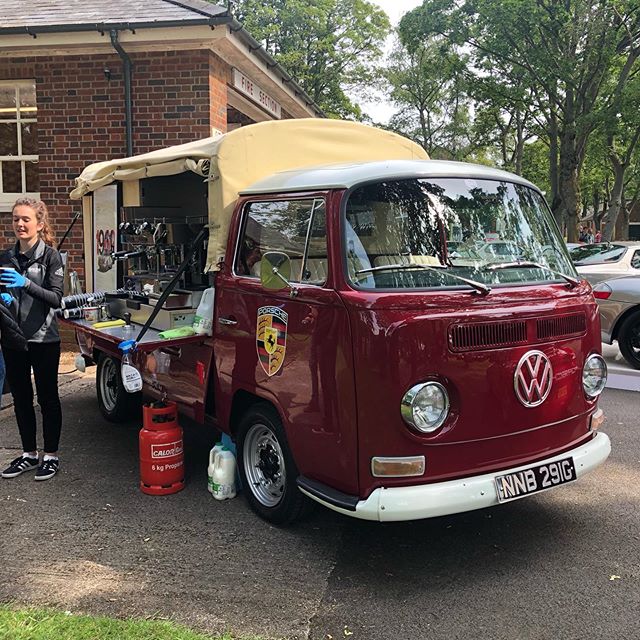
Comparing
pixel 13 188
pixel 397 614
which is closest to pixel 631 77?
pixel 13 188

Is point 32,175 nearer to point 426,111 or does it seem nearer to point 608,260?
point 608,260

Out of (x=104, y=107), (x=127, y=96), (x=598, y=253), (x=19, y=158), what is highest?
(x=127, y=96)

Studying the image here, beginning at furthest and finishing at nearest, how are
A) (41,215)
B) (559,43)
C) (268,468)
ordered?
1. (559,43)
2. (41,215)
3. (268,468)

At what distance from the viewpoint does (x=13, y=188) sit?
33.0 feet

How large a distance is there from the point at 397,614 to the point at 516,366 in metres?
1.33

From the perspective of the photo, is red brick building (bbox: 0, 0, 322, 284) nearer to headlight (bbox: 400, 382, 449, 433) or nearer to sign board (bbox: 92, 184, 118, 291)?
sign board (bbox: 92, 184, 118, 291)

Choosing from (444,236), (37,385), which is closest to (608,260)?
(444,236)

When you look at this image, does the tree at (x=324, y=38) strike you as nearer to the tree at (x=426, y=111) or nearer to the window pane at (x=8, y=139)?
the tree at (x=426, y=111)

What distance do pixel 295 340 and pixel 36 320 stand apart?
2.09 meters

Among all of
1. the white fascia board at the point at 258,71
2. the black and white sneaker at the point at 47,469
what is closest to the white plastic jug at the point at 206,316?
the black and white sneaker at the point at 47,469

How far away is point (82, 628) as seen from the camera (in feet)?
9.61

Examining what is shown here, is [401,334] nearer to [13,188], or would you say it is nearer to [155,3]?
[155,3]

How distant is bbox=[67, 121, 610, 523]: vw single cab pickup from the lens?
323 centimetres

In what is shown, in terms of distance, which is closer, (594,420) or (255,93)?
(594,420)
